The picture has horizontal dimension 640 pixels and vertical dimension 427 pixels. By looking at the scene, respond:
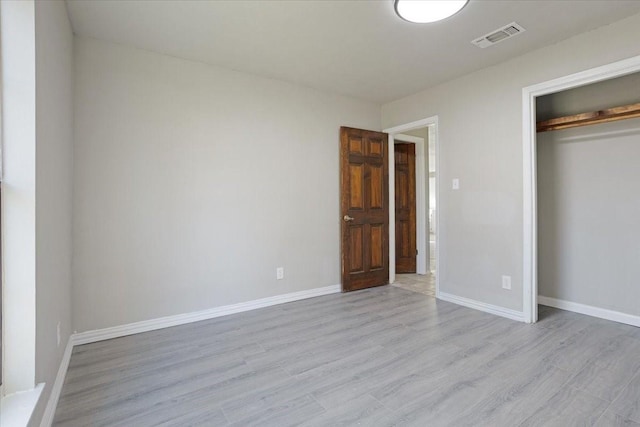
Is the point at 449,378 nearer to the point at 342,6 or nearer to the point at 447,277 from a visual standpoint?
the point at 447,277

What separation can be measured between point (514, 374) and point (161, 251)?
9.60ft

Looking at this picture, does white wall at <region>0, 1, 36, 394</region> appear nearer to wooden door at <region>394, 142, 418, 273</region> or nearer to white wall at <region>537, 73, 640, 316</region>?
white wall at <region>537, 73, 640, 316</region>

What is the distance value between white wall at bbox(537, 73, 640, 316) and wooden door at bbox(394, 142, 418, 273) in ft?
6.42

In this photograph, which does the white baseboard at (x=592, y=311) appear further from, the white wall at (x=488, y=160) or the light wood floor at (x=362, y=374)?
the white wall at (x=488, y=160)

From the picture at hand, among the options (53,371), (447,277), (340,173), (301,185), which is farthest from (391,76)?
(53,371)

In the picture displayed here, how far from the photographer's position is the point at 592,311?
10.1ft

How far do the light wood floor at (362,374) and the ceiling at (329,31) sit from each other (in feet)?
8.24

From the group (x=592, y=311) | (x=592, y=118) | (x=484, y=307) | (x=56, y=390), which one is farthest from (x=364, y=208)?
(x=56, y=390)

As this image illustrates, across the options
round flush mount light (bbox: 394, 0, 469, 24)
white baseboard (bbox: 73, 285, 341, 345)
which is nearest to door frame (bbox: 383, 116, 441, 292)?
white baseboard (bbox: 73, 285, 341, 345)

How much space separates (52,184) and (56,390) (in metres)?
1.18

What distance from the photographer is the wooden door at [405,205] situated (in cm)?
523

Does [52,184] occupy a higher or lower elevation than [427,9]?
lower

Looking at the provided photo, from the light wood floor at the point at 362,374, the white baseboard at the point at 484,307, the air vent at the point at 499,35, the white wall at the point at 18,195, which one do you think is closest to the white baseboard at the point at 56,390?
the light wood floor at the point at 362,374

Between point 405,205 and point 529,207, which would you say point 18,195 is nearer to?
point 529,207
